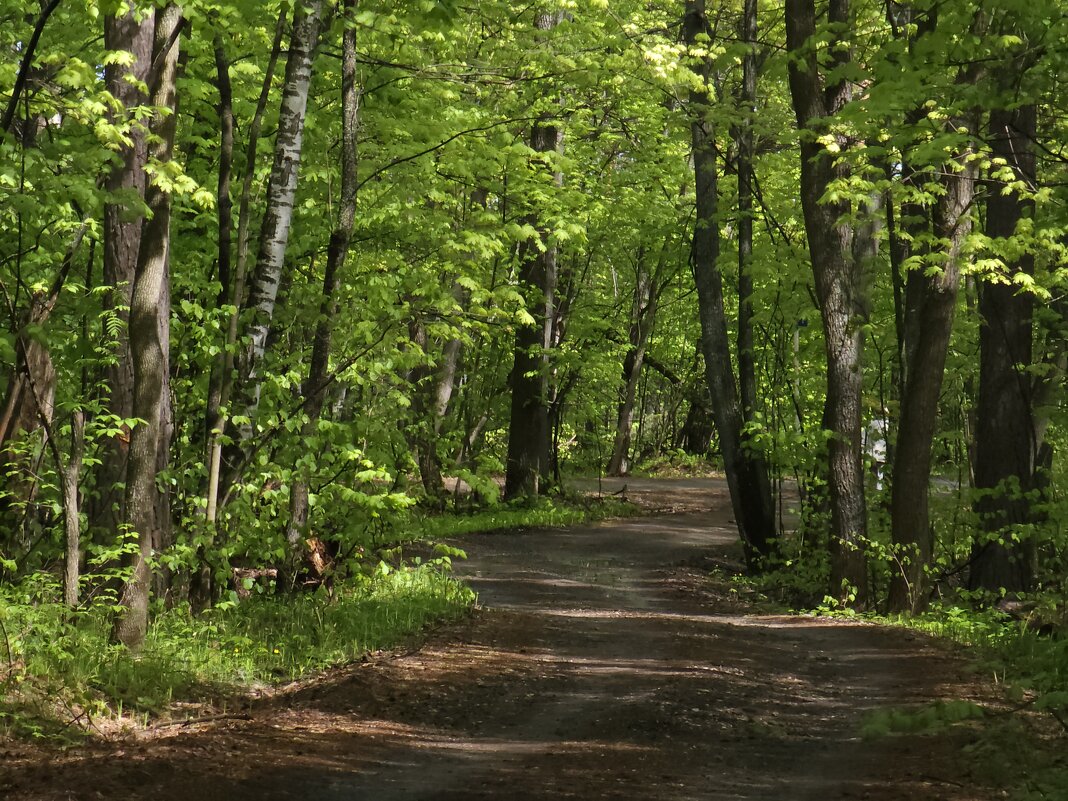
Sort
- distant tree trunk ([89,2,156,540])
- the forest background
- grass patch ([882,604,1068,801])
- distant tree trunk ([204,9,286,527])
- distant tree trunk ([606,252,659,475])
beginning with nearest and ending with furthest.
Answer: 1. grass patch ([882,604,1068,801])
2. the forest background
3. distant tree trunk ([89,2,156,540])
4. distant tree trunk ([204,9,286,527])
5. distant tree trunk ([606,252,659,475])

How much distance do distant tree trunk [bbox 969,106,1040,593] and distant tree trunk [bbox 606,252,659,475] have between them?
1406 cm

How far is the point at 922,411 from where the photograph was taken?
13.4 meters

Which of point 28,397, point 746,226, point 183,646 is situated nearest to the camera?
point 183,646

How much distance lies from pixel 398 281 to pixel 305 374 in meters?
1.75

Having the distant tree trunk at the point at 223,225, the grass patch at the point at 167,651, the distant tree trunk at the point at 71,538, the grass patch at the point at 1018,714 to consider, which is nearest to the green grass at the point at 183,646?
the grass patch at the point at 167,651

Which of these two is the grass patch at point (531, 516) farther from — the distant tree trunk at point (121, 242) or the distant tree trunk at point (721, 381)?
the distant tree trunk at point (121, 242)

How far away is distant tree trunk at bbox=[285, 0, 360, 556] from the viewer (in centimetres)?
1061

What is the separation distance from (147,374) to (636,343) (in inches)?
1013

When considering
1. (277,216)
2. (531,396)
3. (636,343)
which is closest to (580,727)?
(277,216)

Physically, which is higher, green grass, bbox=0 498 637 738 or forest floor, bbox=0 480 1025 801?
green grass, bbox=0 498 637 738

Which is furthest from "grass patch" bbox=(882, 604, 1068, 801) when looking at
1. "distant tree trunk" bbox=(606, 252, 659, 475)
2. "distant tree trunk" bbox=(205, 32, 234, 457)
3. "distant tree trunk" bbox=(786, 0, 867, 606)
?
"distant tree trunk" bbox=(606, 252, 659, 475)

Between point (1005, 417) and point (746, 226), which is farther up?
point (746, 226)

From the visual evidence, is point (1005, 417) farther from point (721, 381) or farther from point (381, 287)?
point (381, 287)

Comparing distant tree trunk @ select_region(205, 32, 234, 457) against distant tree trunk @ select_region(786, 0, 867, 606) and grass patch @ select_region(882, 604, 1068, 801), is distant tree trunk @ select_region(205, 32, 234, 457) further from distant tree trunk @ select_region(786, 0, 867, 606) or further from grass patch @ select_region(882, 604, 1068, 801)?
distant tree trunk @ select_region(786, 0, 867, 606)
